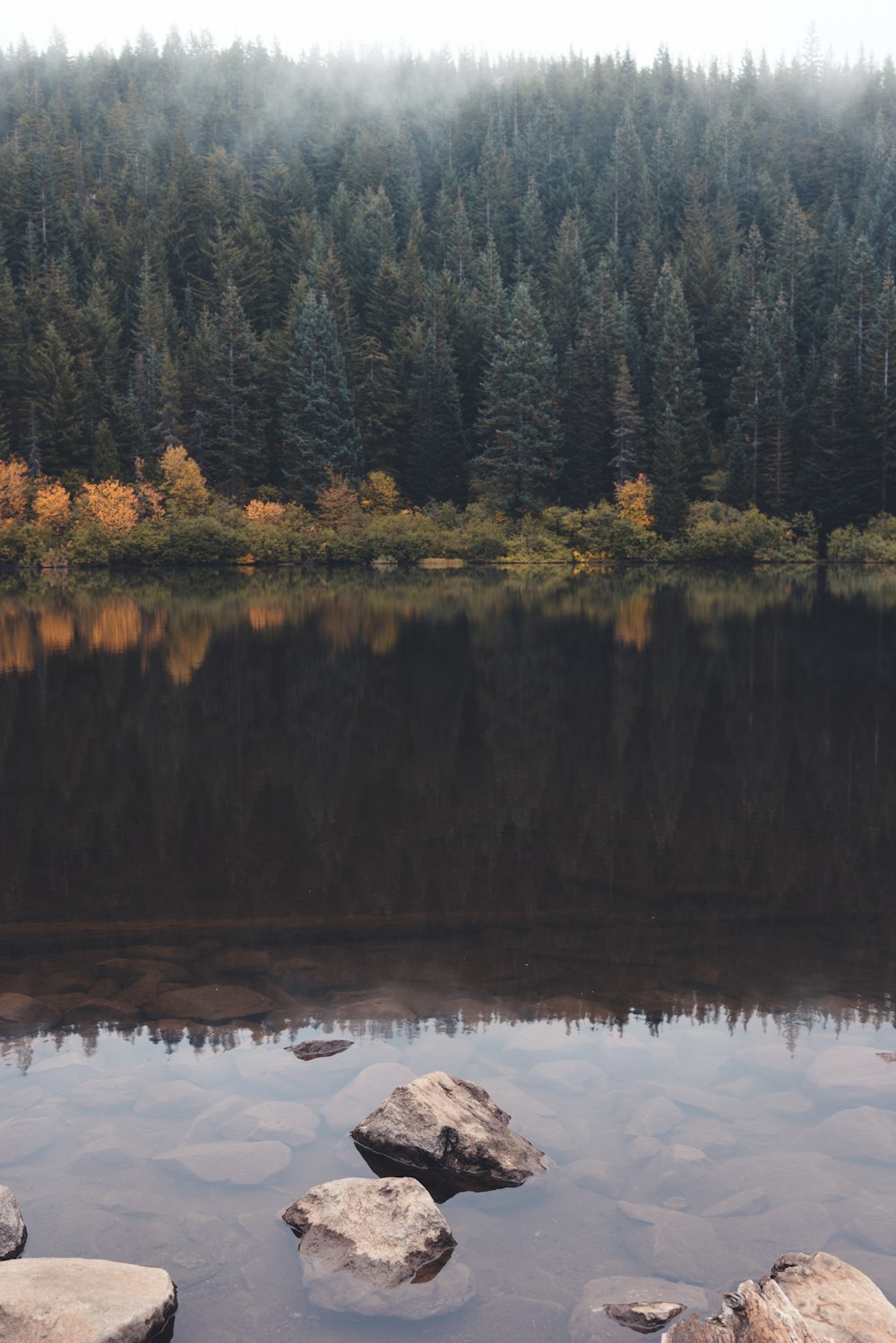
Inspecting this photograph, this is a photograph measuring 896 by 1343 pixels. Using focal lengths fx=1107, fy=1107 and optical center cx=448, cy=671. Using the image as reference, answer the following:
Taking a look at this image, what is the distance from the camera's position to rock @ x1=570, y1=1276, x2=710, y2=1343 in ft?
12.6

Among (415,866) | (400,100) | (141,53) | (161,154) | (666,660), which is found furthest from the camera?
(141,53)

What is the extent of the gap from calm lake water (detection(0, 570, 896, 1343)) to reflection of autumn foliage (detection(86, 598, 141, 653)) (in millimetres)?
7789

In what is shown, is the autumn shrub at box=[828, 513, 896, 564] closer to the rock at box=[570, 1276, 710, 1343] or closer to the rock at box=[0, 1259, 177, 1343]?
the rock at box=[570, 1276, 710, 1343]

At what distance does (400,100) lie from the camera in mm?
144625

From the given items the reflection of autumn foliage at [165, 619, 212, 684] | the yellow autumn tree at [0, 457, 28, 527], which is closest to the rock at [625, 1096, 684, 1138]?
the reflection of autumn foliage at [165, 619, 212, 684]

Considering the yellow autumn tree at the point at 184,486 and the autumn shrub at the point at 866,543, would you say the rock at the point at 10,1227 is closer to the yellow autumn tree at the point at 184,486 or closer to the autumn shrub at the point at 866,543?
the autumn shrub at the point at 866,543

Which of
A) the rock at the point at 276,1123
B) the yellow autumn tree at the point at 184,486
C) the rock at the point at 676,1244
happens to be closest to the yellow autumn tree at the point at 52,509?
the yellow autumn tree at the point at 184,486

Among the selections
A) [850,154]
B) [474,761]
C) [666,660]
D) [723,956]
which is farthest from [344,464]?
[850,154]

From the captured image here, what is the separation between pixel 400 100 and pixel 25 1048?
520 feet

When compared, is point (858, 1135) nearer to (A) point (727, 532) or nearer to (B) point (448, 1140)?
(B) point (448, 1140)

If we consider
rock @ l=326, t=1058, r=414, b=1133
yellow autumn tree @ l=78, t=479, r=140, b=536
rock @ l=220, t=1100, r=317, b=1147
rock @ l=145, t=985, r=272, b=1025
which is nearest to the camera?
rock @ l=220, t=1100, r=317, b=1147

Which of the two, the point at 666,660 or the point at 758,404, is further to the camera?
the point at 758,404

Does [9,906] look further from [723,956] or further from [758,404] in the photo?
[758,404]

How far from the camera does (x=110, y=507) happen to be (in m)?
69.2
